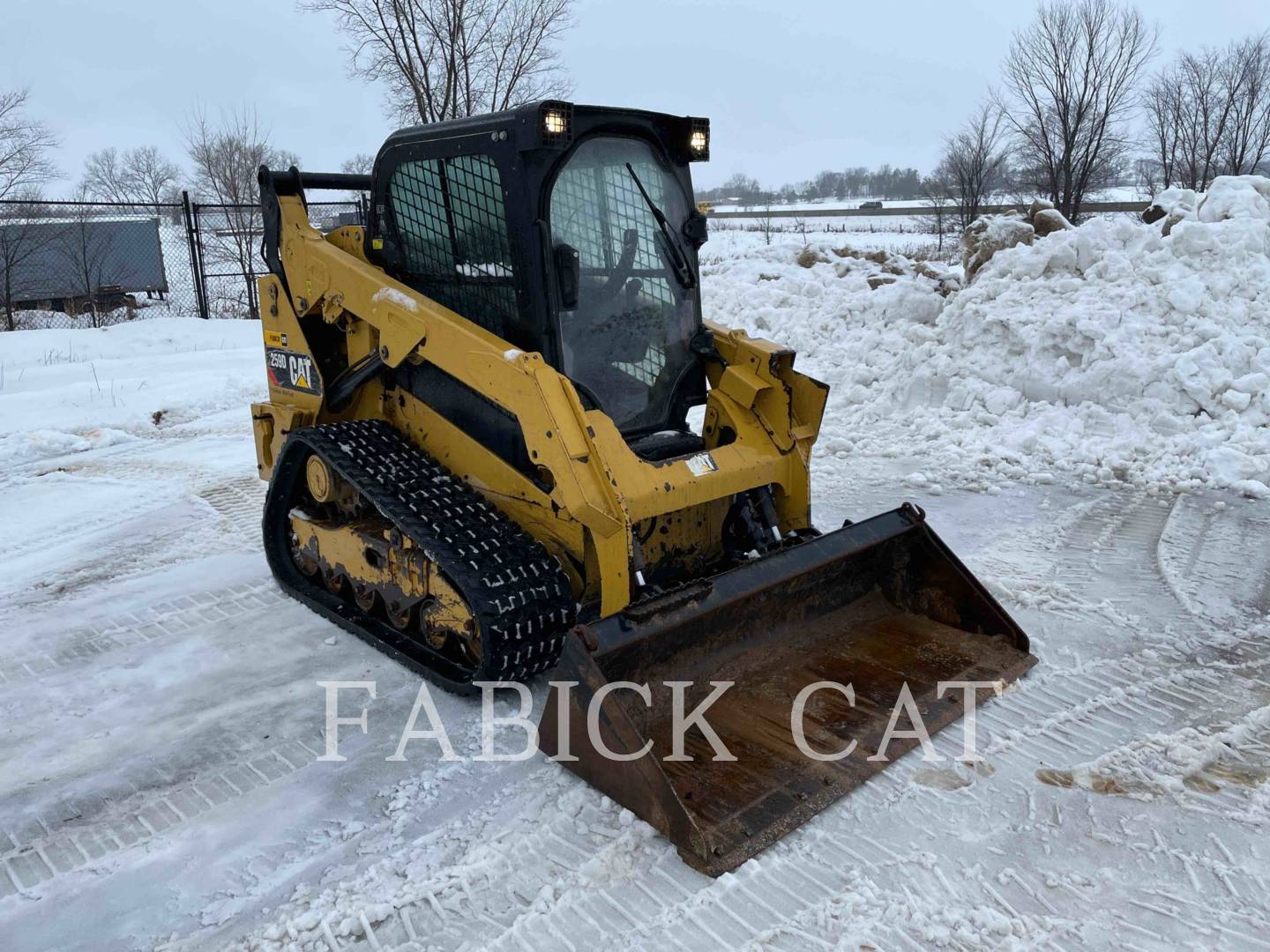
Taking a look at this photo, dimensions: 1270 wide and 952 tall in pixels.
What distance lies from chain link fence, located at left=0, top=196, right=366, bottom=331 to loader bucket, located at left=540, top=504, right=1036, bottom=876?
1111 cm

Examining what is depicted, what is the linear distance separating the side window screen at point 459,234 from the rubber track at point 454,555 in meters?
0.70

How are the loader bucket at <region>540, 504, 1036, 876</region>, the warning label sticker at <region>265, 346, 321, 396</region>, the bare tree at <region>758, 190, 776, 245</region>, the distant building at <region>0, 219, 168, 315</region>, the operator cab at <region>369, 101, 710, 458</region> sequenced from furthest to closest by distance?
the bare tree at <region>758, 190, 776, 245</region>, the distant building at <region>0, 219, 168, 315</region>, the warning label sticker at <region>265, 346, 321, 396</region>, the operator cab at <region>369, 101, 710, 458</region>, the loader bucket at <region>540, 504, 1036, 876</region>

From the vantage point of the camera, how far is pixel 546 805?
122 inches

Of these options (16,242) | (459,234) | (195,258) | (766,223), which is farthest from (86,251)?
(766,223)

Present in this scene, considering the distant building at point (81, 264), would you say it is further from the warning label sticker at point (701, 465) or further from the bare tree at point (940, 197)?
the bare tree at point (940, 197)

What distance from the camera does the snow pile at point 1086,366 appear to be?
6.74 metres

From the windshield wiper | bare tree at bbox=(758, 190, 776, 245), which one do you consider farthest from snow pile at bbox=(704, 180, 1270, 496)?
bare tree at bbox=(758, 190, 776, 245)

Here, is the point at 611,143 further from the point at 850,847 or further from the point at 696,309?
the point at 850,847

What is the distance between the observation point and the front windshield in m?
3.91

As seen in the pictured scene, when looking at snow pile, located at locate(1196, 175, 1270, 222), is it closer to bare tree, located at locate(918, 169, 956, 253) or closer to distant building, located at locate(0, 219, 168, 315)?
distant building, located at locate(0, 219, 168, 315)

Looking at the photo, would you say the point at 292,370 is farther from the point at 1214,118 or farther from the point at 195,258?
the point at 1214,118

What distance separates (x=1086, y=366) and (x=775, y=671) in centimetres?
504

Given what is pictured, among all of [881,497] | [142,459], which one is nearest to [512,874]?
[881,497]

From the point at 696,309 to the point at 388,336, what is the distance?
1401 mm
